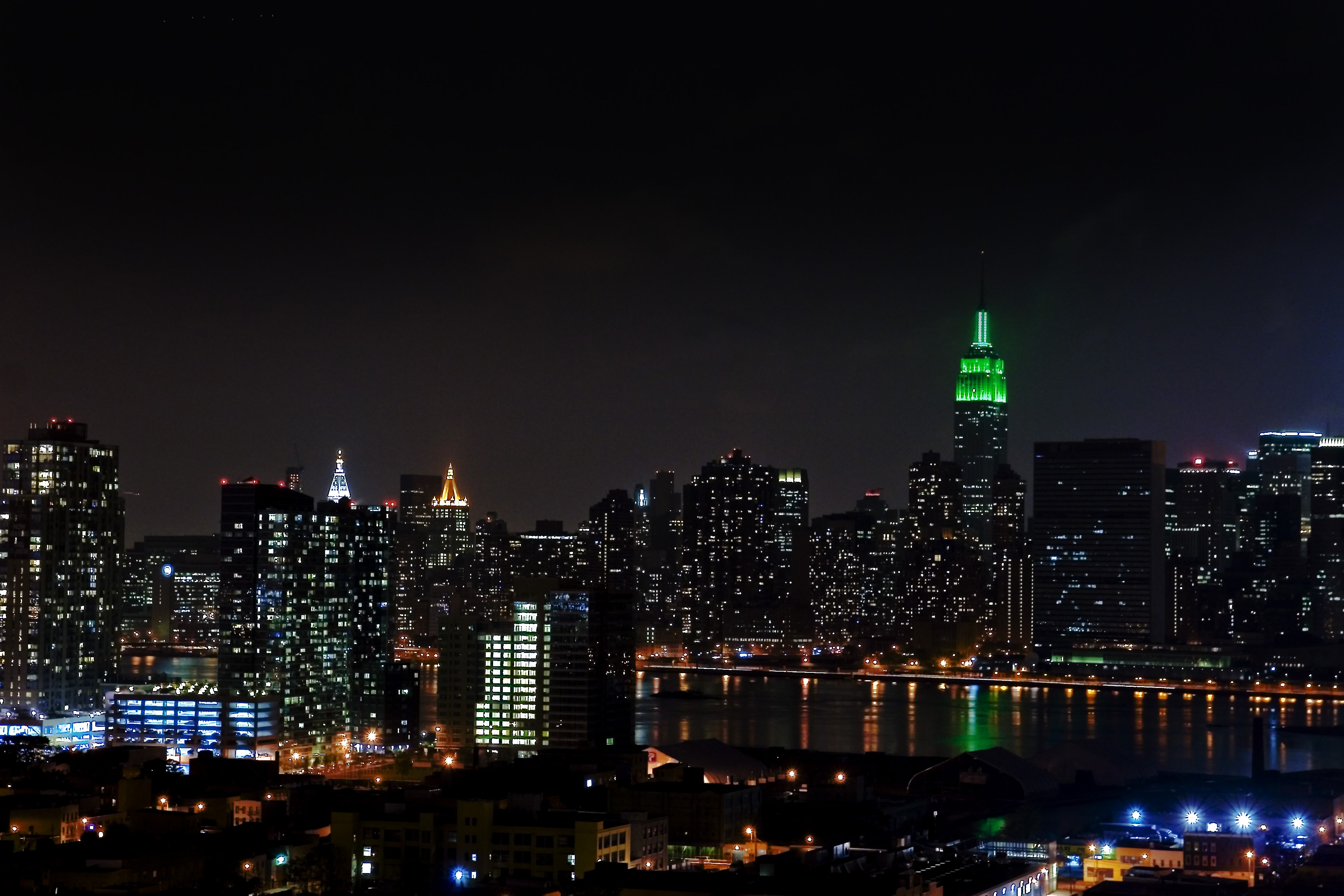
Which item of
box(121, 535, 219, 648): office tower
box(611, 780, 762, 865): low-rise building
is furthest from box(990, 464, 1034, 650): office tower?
box(611, 780, 762, 865): low-rise building

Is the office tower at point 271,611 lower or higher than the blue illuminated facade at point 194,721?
higher

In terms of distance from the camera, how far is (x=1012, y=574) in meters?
82.6

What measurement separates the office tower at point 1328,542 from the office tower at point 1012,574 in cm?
1033

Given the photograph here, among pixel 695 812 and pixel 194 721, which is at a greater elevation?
pixel 194 721

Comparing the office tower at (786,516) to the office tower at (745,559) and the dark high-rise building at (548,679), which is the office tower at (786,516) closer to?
the office tower at (745,559)

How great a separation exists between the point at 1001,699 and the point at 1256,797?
108 feet

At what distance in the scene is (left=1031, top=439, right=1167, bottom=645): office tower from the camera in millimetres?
80500

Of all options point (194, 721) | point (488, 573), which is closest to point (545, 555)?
point (488, 573)

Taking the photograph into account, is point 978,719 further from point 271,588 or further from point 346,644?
point 271,588

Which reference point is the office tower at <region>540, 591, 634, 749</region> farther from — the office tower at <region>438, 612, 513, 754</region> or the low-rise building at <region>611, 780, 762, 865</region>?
the low-rise building at <region>611, 780, 762, 865</region>

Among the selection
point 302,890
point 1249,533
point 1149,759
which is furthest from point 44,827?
point 1249,533

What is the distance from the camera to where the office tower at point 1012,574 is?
80.9 metres

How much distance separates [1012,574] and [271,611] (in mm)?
50442

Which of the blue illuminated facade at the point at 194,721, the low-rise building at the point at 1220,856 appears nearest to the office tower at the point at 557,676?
the blue illuminated facade at the point at 194,721
